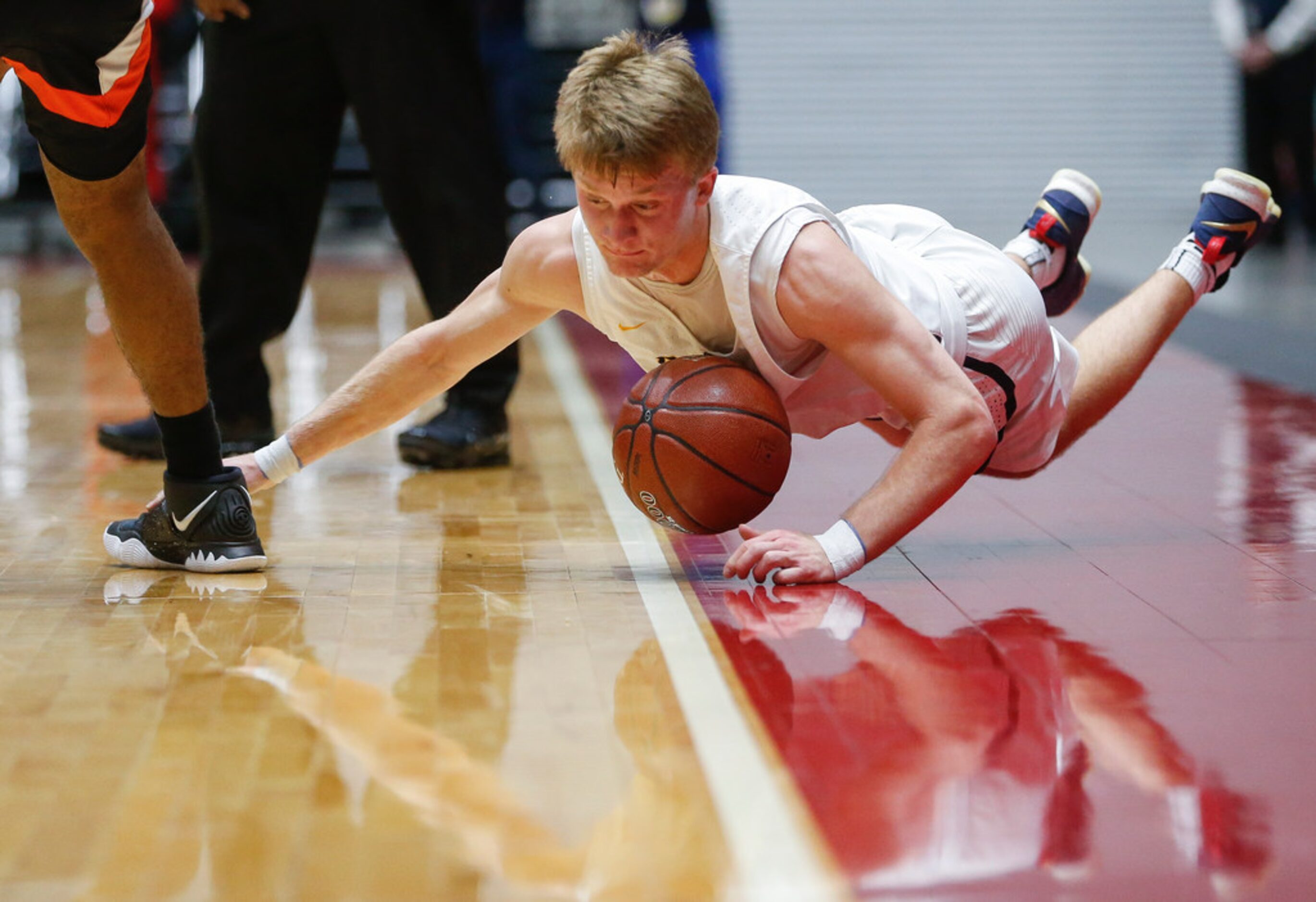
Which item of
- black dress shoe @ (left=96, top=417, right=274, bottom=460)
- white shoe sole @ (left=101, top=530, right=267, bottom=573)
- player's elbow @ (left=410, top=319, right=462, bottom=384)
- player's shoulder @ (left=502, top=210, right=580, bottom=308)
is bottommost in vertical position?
black dress shoe @ (left=96, top=417, right=274, bottom=460)

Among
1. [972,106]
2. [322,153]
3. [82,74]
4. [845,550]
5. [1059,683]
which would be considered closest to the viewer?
[1059,683]

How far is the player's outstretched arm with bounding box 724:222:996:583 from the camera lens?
10.2 feet

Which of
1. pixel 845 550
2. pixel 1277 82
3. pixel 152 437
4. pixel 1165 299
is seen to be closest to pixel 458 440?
pixel 152 437

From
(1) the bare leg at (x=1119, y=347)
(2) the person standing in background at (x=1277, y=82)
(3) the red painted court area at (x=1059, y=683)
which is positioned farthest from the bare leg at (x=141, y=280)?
(2) the person standing in background at (x=1277, y=82)

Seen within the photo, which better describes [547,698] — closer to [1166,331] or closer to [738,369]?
[738,369]

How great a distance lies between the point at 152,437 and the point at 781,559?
2.37 metres

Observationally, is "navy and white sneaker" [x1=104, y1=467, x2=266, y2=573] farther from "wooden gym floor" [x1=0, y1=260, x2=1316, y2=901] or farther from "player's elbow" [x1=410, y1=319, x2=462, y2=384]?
"player's elbow" [x1=410, y1=319, x2=462, y2=384]

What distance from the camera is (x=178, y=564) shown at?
138 inches

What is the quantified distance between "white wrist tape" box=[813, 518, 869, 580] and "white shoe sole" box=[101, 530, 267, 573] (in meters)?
1.22

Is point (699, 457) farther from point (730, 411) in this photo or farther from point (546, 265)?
point (546, 265)

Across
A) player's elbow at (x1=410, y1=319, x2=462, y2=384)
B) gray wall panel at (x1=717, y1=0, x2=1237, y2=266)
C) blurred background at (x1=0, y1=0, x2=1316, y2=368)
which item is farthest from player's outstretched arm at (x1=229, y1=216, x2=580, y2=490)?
gray wall panel at (x1=717, y1=0, x2=1237, y2=266)

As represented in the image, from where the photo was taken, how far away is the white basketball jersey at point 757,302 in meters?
3.15

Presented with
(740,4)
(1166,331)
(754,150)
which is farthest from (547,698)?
(740,4)

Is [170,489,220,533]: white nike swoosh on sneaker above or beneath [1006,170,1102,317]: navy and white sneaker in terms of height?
beneath
